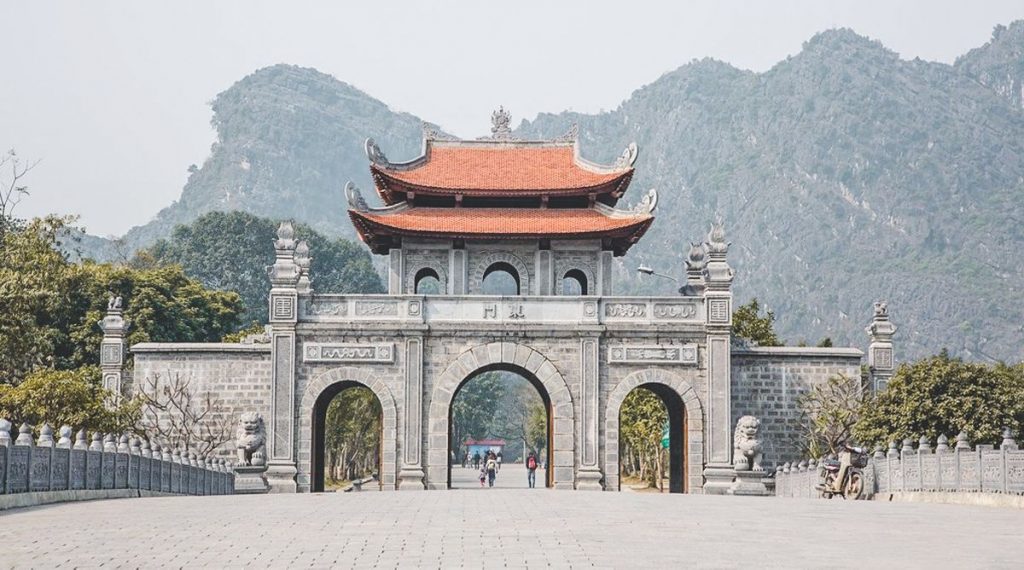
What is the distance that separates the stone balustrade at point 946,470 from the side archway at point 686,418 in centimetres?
579

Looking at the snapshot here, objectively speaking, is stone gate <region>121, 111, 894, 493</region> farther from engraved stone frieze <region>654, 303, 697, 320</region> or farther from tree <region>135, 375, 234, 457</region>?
tree <region>135, 375, 234, 457</region>

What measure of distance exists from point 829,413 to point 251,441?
15.8m

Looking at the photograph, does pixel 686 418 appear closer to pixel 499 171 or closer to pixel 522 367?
pixel 522 367

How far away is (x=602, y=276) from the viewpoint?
42.4m

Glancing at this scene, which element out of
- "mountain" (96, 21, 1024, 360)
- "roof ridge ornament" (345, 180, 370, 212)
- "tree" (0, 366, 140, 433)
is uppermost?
"mountain" (96, 21, 1024, 360)

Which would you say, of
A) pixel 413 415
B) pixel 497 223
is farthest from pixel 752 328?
pixel 413 415

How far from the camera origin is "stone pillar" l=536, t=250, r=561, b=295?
4222 centimetres

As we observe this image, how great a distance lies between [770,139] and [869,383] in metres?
146

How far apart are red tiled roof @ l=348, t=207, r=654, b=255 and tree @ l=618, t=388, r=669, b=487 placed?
9.89m

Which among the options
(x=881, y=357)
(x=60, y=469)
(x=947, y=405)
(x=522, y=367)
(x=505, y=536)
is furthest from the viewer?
(x=881, y=357)

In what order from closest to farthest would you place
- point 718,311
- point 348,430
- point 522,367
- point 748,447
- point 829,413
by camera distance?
point 748,447 < point 718,311 < point 522,367 < point 829,413 < point 348,430

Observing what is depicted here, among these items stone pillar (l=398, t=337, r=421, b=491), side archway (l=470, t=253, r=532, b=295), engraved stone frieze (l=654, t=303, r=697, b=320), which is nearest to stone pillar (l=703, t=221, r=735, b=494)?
engraved stone frieze (l=654, t=303, r=697, b=320)

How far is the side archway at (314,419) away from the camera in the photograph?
38.3 m

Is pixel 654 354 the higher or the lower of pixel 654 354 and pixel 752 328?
the lower
